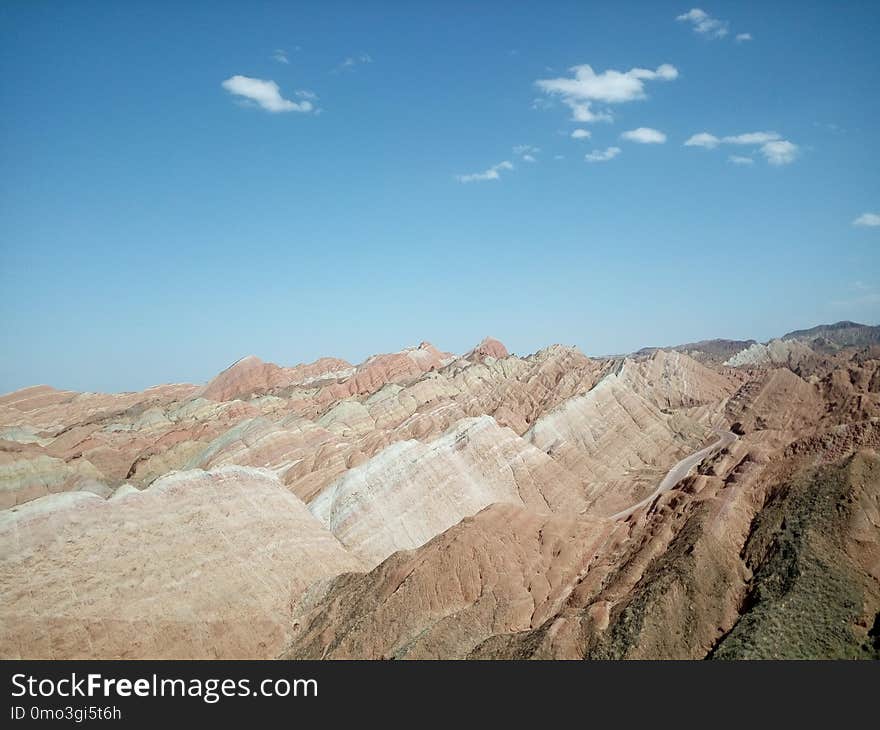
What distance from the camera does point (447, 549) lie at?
32094 mm

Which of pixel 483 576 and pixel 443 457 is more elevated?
pixel 443 457

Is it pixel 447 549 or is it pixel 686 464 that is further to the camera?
pixel 686 464

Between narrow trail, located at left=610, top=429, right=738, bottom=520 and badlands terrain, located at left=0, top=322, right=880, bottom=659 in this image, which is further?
narrow trail, located at left=610, top=429, right=738, bottom=520

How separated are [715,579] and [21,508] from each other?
36421 millimetres

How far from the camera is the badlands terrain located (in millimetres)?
24531

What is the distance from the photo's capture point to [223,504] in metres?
38.3

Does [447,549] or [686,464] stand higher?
[447,549]

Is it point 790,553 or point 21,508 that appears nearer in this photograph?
point 790,553

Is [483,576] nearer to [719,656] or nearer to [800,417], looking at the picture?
[719,656]

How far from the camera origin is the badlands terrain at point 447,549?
80.5ft

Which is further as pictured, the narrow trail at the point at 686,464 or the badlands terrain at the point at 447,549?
the narrow trail at the point at 686,464
